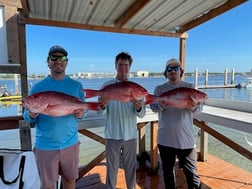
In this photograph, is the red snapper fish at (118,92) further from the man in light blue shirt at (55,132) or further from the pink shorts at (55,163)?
the pink shorts at (55,163)

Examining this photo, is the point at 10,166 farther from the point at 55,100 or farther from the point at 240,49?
the point at 240,49

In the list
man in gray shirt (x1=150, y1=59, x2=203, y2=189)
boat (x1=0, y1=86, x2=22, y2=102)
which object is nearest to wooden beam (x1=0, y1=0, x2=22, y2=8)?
man in gray shirt (x1=150, y1=59, x2=203, y2=189)

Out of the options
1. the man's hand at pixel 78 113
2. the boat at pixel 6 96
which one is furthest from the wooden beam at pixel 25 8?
the boat at pixel 6 96

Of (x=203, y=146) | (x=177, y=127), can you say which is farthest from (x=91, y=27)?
(x=203, y=146)

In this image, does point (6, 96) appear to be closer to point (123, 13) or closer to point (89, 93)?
point (123, 13)

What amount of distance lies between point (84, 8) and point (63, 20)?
0.47m

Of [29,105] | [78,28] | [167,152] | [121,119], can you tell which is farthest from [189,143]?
[78,28]

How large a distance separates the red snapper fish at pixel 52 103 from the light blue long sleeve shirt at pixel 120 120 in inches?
15.6

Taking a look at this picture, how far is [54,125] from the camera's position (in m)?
1.62

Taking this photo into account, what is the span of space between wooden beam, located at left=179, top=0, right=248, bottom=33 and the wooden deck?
2.22m

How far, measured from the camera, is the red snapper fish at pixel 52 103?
1.43 metres

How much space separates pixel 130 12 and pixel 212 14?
111 centimetres

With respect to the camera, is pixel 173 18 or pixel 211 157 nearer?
pixel 173 18

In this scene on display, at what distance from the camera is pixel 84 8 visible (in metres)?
2.41
